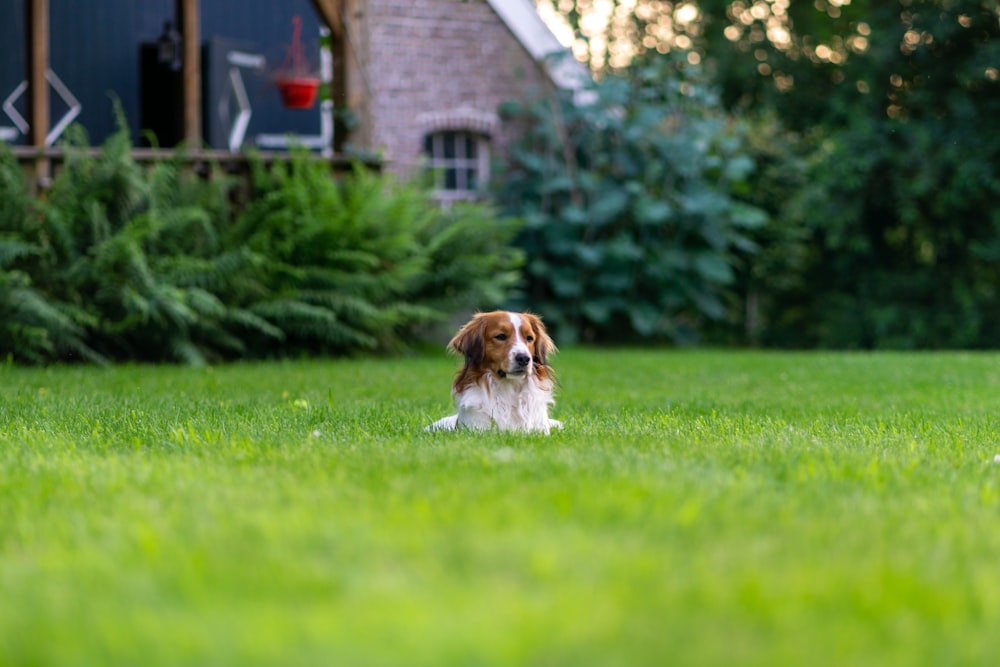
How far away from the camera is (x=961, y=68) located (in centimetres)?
1944

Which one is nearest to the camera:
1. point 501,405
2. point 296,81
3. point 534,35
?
point 501,405

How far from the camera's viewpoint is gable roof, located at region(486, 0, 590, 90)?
59.7 ft

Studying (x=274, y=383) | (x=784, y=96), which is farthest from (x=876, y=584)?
(x=784, y=96)

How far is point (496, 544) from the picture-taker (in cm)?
312

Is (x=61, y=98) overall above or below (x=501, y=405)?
above

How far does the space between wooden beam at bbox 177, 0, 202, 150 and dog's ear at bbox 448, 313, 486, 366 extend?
23.3 feet

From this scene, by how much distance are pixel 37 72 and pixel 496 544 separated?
10006 millimetres

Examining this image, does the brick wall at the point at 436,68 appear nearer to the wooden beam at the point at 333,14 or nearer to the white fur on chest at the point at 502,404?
the wooden beam at the point at 333,14

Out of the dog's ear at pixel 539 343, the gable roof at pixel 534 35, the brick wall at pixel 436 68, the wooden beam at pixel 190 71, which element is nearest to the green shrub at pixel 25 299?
the wooden beam at pixel 190 71

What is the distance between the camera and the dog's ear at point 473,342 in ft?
19.1

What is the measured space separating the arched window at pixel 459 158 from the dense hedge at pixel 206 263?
17.3 ft

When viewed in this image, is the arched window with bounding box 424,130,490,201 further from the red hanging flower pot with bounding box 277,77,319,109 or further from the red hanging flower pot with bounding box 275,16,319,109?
the red hanging flower pot with bounding box 277,77,319,109

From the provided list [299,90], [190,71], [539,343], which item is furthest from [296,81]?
[539,343]

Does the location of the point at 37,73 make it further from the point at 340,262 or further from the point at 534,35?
the point at 534,35
